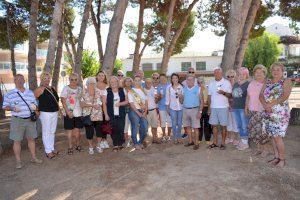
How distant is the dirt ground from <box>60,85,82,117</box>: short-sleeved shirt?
3.09ft

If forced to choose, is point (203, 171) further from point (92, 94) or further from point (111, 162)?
point (92, 94)

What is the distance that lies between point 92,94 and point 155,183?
275 centimetres

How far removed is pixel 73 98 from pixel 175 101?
2220 millimetres

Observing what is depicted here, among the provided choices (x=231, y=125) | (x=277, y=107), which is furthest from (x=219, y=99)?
(x=277, y=107)

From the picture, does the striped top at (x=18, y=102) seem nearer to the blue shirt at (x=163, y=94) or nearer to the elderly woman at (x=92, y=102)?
the elderly woman at (x=92, y=102)

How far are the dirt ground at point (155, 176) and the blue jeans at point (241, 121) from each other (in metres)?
0.37

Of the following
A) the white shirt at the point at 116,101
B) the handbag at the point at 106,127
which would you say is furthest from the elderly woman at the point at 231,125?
the handbag at the point at 106,127

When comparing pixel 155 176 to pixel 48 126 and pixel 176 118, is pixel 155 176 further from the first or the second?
pixel 48 126

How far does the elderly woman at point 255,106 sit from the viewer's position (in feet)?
22.0

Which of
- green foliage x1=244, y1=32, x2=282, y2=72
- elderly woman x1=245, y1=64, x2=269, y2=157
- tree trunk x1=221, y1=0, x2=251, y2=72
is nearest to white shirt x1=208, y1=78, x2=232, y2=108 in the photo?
elderly woman x1=245, y1=64, x2=269, y2=157

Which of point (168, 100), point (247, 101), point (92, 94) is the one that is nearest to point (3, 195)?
point (92, 94)

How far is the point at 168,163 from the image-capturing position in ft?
21.9

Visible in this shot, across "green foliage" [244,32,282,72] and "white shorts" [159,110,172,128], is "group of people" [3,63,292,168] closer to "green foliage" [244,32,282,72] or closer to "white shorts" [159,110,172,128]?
"white shorts" [159,110,172,128]

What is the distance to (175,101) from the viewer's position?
7980 mm
